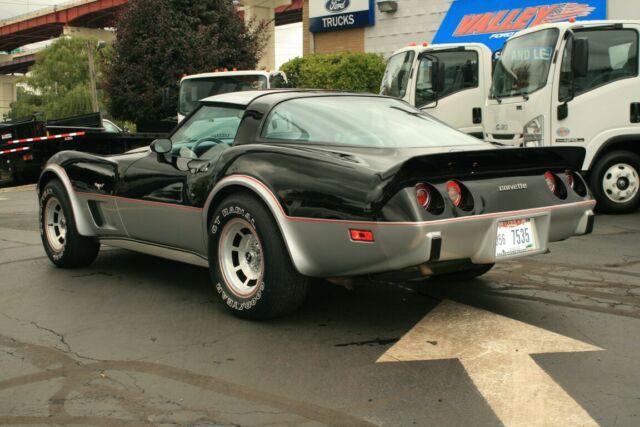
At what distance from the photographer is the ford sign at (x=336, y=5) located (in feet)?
76.2

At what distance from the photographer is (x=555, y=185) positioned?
4809 mm

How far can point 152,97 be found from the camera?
2397cm

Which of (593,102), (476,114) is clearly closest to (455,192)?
(593,102)

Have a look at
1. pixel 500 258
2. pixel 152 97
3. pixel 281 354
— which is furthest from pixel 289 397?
pixel 152 97

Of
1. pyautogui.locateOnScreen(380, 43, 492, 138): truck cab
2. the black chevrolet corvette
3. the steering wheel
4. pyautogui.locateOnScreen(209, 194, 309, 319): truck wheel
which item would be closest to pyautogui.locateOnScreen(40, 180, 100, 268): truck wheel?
the black chevrolet corvette

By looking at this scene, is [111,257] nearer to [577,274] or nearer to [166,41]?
[577,274]

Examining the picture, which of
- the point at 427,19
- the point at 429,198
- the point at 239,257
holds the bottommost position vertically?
the point at 239,257

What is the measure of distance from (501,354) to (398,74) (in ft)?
30.1

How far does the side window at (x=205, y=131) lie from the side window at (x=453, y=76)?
7.17 meters

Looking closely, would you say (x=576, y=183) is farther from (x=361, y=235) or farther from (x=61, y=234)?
(x=61, y=234)

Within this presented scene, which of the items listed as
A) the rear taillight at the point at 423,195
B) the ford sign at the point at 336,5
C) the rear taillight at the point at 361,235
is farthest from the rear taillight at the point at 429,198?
the ford sign at the point at 336,5

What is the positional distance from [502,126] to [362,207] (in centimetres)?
653

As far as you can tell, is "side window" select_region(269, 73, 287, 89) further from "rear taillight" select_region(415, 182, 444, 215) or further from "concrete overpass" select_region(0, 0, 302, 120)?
"concrete overpass" select_region(0, 0, 302, 120)

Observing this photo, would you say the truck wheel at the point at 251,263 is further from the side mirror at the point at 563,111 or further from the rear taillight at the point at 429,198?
the side mirror at the point at 563,111
